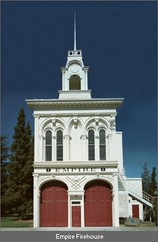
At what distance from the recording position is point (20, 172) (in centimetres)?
3469

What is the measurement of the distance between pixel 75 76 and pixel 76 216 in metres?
12.6

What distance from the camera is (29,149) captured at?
35875mm

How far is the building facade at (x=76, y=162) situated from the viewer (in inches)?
1052

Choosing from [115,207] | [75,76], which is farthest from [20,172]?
[115,207]

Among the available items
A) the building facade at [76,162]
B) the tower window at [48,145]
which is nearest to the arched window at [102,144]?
the building facade at [76,162]

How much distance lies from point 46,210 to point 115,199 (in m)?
5.78

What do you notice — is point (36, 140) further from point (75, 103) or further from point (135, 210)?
point (135, 210)

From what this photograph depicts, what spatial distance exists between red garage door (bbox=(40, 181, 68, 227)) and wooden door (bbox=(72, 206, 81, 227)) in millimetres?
579

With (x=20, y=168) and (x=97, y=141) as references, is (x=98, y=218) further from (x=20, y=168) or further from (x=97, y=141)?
(x=20, y=168)

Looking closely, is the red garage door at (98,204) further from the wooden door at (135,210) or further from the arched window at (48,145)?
the wooden door at (135,210)

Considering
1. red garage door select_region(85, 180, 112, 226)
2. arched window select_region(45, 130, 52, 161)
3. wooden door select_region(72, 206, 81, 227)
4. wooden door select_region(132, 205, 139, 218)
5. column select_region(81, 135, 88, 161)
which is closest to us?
wooden door select_region(72, 206, 81, 227)

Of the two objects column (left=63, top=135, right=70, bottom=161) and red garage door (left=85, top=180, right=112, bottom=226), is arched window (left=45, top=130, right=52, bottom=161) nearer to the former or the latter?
column (left=63, top=135, right=70, bottom=161)

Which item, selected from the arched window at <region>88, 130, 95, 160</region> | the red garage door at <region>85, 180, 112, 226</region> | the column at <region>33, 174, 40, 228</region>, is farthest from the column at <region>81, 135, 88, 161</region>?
the column at <region>33, 174, 40, 228</region>

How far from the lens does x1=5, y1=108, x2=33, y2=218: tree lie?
1330 inches
